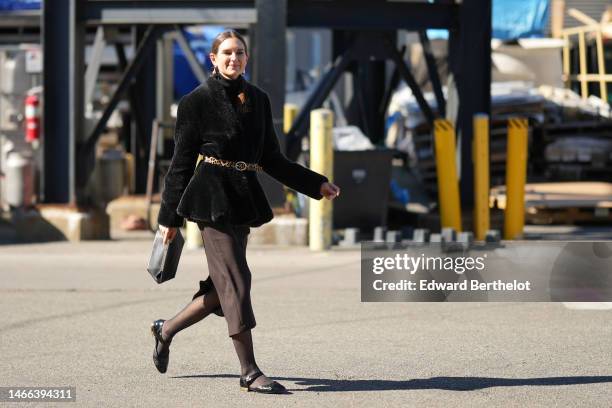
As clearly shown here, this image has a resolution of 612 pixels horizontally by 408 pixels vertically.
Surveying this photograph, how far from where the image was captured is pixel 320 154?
13.6 metres

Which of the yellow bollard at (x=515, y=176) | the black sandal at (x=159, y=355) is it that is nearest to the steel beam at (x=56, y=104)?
the yellow bollard at (x=515, y=176)

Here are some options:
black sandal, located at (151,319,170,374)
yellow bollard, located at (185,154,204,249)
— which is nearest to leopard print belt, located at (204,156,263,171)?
black sandal, located at (151,319,170,374)

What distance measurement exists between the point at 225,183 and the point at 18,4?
16.7m

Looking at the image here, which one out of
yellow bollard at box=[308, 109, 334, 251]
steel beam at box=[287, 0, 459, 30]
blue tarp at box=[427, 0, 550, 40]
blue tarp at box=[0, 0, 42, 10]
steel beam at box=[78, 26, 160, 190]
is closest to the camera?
yellow bollard at box=[308, 109, 334, 251]

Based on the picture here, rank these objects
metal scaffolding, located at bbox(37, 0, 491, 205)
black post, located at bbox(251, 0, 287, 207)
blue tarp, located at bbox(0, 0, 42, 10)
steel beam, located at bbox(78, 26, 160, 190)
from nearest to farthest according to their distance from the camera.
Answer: black post, located at bbox(251, 0, 287, 207) < metal scaffolding, located at bbox(37, 0, 491, 205) < steel beam, located at bbox(78, 26, 160, 190) < blue tarp, located at bbox(0, 0, 42, 10)

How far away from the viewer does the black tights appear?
646cm

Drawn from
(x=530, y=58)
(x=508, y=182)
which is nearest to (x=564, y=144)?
(x=508, y=182)

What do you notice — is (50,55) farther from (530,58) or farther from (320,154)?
(530,58)

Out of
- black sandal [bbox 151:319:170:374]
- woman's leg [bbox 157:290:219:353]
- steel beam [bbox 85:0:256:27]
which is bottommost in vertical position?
black sandal [bbox 151:319:170:374]

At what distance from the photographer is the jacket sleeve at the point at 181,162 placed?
21.3ft

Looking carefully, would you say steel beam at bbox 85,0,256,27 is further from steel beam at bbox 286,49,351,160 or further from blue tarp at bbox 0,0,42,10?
blue tarp at bbox 0,0,42,10

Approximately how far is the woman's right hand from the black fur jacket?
29mm

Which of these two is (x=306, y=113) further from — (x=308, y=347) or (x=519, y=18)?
(x=519, y=18)

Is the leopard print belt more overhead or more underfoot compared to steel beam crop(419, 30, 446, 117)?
more underfoot
